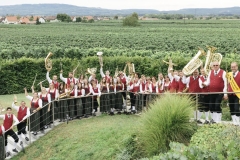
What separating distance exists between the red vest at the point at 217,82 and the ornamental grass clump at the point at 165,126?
171 centimetres

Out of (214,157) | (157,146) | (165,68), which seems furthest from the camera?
(165,68)

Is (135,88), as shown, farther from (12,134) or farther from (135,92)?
(12,134)

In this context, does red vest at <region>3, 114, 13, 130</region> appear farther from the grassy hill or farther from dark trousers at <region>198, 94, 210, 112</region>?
dark trousers at <region>198, 94, 210, 112</region>

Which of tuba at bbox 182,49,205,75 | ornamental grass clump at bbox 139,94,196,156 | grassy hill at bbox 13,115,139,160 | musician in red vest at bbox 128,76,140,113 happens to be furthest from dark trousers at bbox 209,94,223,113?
musician in red vest at bbox 128,76,140,113

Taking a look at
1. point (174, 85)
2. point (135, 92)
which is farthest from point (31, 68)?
point (174, 85)

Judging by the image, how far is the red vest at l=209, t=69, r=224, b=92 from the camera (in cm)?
1173

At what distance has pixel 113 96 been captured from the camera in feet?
54.0

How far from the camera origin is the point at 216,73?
38.4ft

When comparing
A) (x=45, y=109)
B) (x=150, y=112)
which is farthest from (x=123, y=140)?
(x=45, y=109)

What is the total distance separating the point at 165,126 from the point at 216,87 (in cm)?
279

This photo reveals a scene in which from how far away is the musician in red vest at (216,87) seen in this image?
1169cm

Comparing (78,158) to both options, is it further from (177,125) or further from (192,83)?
(192,83)

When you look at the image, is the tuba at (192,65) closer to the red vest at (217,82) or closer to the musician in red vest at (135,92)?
the red vest at (217,82)

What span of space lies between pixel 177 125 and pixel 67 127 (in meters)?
5.52
